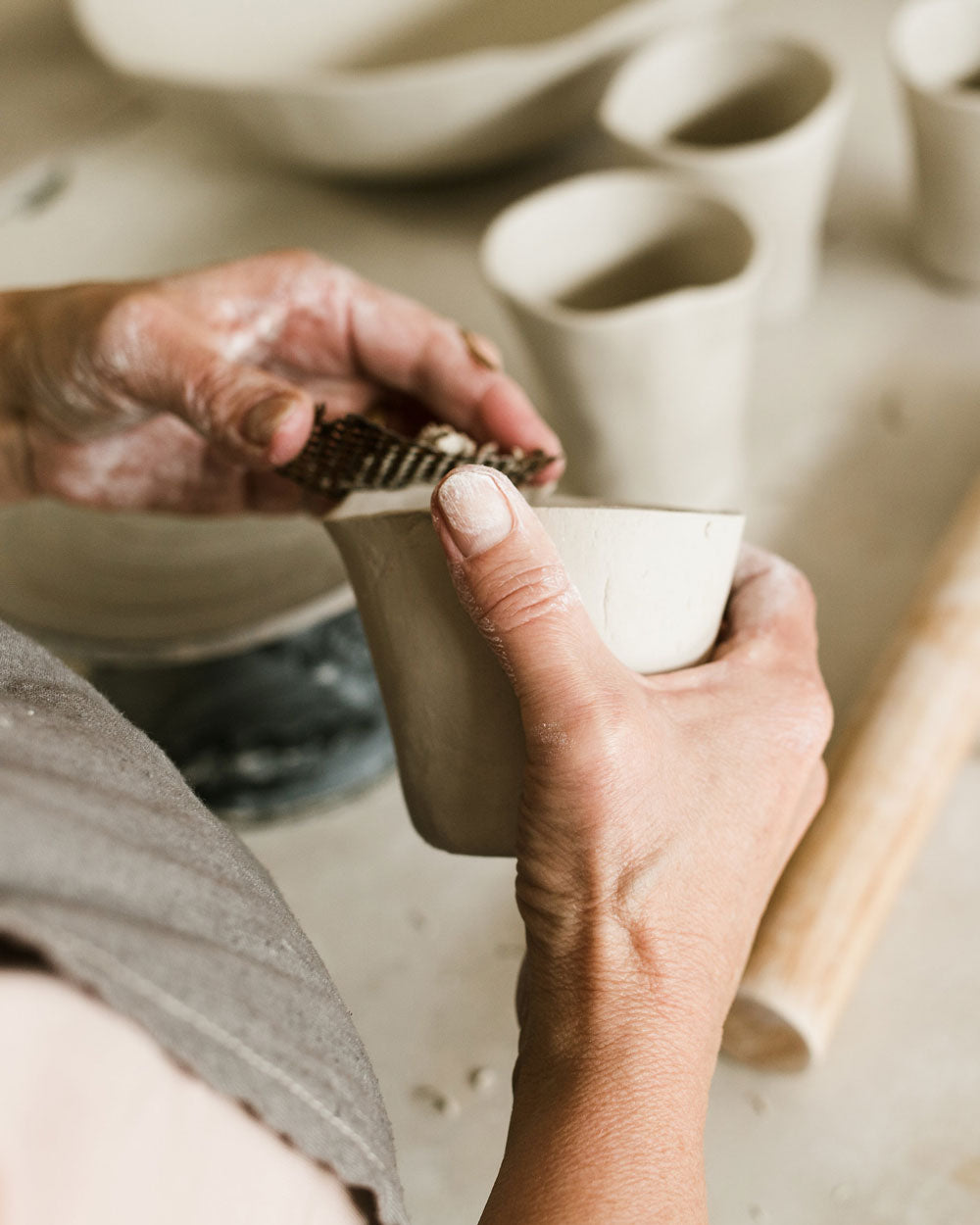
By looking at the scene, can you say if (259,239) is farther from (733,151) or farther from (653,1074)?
(653,1074)

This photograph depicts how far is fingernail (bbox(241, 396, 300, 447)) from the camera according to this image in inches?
21.3

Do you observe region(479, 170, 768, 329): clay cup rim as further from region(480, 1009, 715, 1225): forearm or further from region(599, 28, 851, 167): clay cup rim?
region(480, 1009, 715, 1225): forearm

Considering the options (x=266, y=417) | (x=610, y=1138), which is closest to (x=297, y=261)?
(x=266, y=417)

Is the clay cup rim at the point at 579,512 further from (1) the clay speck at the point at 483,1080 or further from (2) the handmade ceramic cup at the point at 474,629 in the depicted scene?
(1) the clay speck at the point at 483,1080

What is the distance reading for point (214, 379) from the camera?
59 centimetres

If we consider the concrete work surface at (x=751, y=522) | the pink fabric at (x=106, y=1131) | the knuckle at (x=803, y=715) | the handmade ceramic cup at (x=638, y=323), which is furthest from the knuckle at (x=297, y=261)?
the pink fabric at (x=106, y=1131)

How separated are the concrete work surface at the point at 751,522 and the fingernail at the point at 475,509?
1.13 ft

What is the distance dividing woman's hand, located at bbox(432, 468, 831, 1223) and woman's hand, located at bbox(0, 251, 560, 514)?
0.18 m

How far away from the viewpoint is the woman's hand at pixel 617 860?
15.7 inches

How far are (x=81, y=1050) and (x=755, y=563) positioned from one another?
35cm

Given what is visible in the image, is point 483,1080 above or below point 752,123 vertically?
below

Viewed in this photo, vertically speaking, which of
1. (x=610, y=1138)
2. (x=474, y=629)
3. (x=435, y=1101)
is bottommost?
(x=435, y=1101)

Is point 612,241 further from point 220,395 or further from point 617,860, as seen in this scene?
point 617,860

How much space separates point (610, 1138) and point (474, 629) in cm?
19
